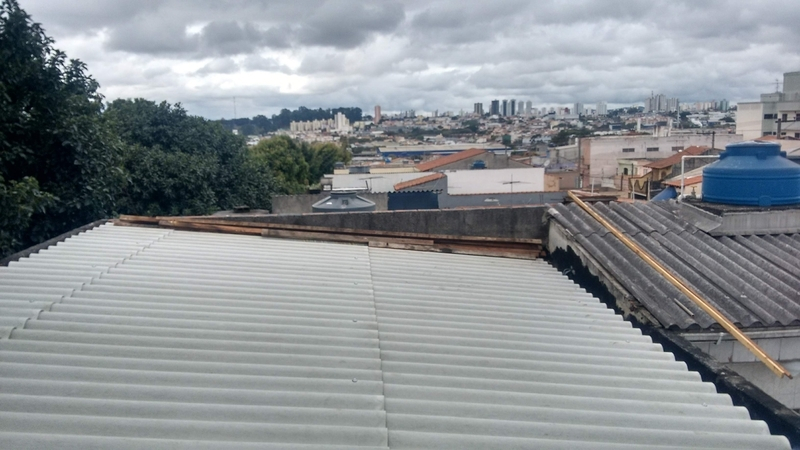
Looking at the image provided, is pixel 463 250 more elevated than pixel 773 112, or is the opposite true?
pixel 773 112

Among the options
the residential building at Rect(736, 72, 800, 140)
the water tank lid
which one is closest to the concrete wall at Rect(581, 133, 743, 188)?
the residential building at Rect(736, 72, 800, 140)

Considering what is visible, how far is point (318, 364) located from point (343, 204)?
25.3 feet

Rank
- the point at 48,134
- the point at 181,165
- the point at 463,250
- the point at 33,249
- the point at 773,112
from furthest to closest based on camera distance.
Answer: the point at 773,112
the point at 181,165
the point at 48,134
the point at 463,250
the point at 33,249

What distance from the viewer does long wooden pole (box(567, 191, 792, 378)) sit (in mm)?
4184

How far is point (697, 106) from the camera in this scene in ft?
473

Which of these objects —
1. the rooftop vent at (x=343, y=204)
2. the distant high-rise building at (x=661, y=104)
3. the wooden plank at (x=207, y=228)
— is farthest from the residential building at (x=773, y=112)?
the distant high-rise building at (x=661, y=104)

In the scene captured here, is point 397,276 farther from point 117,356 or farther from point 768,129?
point 768,129

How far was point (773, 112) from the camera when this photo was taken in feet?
129

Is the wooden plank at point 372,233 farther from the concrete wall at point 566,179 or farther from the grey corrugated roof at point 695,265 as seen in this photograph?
the concrete wall at point 566,179

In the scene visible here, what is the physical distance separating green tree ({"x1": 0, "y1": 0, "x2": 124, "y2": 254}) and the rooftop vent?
12.5ft

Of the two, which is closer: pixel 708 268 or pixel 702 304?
pixel 702 304

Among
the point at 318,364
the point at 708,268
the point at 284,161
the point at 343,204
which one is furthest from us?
the point at 284,161

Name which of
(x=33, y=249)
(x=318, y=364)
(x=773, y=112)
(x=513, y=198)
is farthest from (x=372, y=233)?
(x=773, y=112)

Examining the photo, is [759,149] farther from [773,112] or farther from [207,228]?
[773,112]
